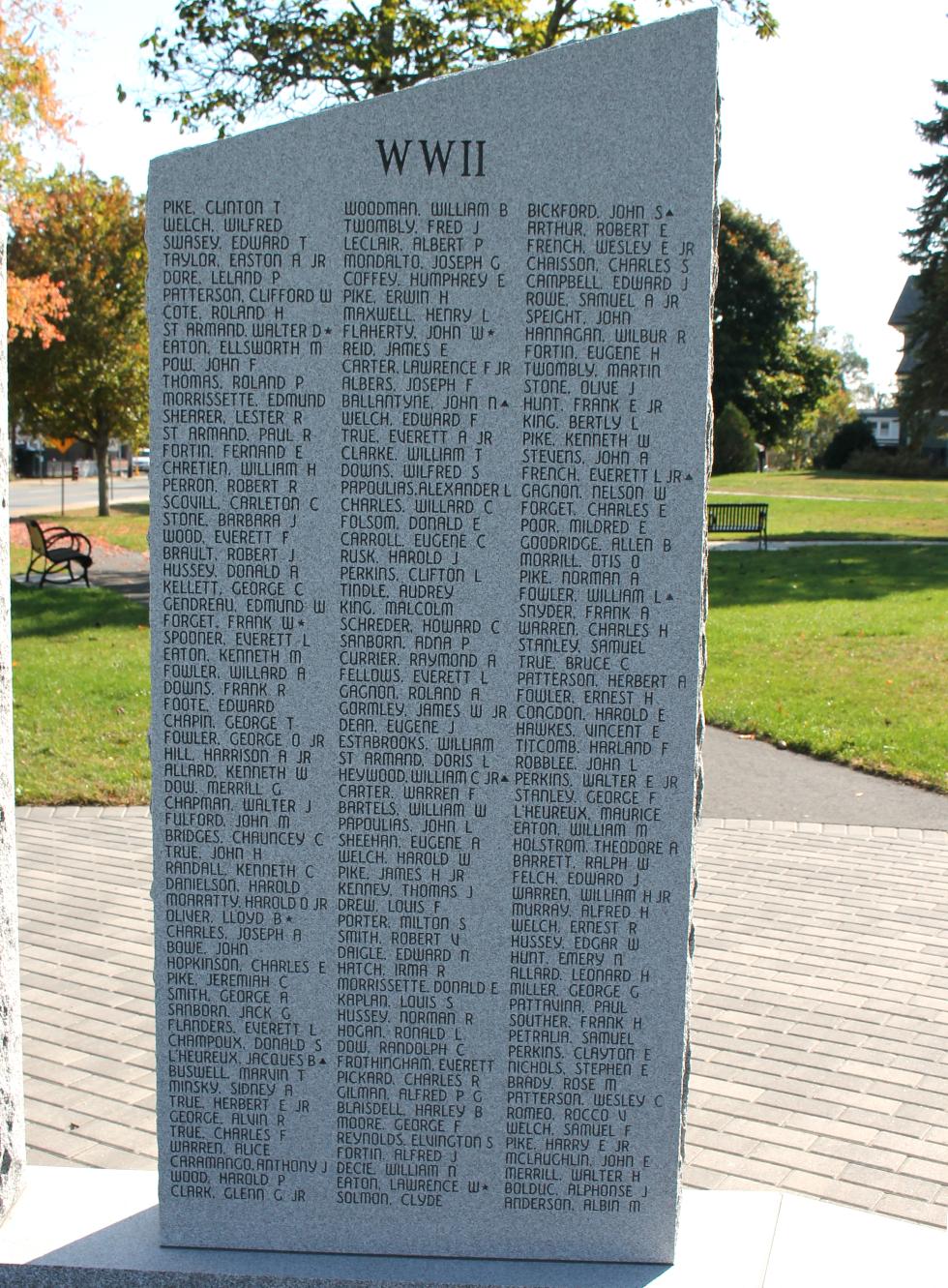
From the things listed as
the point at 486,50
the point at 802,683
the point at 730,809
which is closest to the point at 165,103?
the point at 486,50

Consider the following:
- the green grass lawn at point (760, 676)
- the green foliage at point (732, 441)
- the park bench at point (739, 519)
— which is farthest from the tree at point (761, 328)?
the green grass lawn at point (760, 676)

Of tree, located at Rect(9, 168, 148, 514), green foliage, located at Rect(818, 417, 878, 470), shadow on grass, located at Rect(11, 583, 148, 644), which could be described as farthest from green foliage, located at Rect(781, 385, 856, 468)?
shadow on grass, located at Rect(11, 583, 148, 644)

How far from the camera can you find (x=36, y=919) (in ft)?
20.5

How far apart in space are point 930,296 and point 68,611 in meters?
23.2

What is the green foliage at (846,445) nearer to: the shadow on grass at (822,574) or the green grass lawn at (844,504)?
the green grass lawn at (844,504)

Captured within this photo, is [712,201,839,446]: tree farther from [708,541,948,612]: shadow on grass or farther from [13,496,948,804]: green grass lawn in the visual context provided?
[13,496,948,804]: green grass lawn

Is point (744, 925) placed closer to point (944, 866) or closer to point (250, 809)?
point (944, 866)

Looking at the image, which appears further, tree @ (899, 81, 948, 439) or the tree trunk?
the tree trunk

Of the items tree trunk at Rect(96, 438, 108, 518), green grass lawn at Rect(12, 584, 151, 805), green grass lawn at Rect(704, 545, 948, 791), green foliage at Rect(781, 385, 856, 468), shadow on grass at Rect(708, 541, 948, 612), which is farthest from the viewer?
green foliage at Rect(781, 385, 856, 468)

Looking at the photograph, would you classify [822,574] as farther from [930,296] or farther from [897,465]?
[897,465]

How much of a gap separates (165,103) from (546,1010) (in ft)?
53.3

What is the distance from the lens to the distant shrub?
54.0 metres

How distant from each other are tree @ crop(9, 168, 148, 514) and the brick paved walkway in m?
28.2

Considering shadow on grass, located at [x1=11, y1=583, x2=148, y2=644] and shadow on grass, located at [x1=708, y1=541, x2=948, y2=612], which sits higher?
shadow on grass, located at [x1=708, y1=541, x2=948, y2=612]
